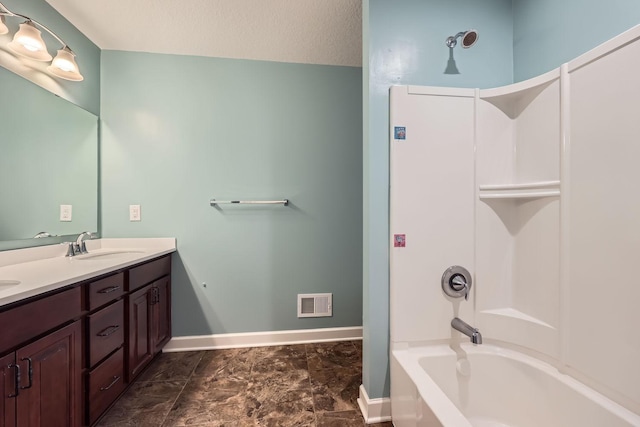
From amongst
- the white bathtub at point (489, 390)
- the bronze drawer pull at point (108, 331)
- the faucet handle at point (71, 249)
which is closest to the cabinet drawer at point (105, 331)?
the bronze drawer pull at point (108, 331)

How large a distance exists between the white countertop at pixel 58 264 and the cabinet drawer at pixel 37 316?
5 cm

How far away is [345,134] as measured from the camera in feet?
7.27

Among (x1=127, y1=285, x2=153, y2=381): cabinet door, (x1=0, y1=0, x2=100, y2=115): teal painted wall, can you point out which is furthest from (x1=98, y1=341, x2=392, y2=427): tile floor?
(x1=0, y1=0, x2=100, y2=115): teal painted wall

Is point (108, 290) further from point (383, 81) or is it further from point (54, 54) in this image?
point (383, 81)

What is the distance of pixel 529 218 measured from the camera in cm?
133

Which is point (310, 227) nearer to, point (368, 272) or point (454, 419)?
point (368, 272)

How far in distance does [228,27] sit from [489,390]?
2751 mm

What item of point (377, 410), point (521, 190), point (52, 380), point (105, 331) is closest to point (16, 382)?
point (52, 380)

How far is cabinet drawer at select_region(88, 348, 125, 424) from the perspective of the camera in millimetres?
1207

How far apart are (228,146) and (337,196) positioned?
40.6 inches

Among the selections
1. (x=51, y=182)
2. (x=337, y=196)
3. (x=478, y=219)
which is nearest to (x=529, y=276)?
(x=478, y=219)

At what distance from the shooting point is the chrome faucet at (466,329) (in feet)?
3.78

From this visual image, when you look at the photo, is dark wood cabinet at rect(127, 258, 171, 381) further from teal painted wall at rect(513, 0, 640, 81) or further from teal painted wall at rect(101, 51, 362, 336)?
teal painted wall at rect(513, 0, 640, 81)

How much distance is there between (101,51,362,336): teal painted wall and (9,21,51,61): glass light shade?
539 mm
